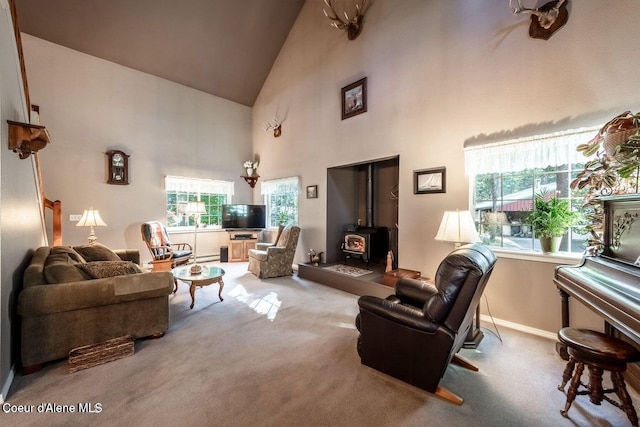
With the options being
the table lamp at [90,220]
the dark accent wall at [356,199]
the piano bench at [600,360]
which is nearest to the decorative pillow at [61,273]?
the table lamp at [90,220]

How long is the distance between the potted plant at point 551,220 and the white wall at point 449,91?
0.92 feet

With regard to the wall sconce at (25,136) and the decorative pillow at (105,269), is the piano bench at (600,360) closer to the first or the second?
the decorative pillow at (105,269)

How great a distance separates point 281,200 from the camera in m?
6.68

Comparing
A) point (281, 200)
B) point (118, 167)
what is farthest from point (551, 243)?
point (118, 167)

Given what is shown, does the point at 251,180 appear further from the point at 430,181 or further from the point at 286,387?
the point at 286,387

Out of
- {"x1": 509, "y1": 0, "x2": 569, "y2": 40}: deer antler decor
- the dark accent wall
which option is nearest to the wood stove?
the dark accent wall

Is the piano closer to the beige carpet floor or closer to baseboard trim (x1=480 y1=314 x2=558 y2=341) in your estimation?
baseboard trim (x1=480 y1=314 x2=558 y2=341)

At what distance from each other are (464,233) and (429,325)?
4.10 feet

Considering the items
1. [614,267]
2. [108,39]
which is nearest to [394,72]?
[614,267]

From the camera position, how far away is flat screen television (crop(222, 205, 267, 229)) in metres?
6.52

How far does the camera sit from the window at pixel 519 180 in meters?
2.68

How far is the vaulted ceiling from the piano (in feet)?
21.5

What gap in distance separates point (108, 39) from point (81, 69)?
2.55 ft

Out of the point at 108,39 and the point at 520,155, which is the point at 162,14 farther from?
the point at 520,155
